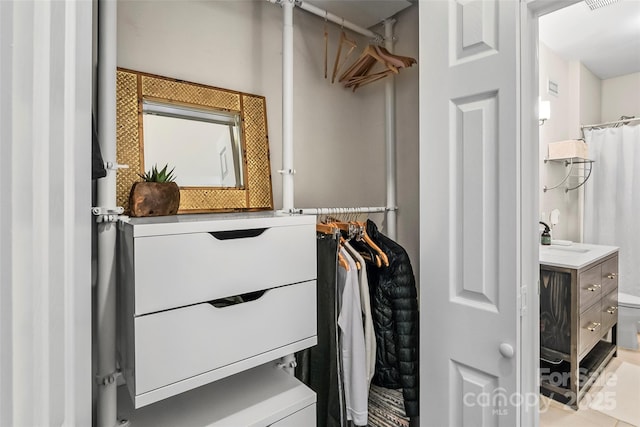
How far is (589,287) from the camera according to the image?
6.51 feet

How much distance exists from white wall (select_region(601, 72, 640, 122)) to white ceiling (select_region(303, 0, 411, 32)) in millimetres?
2881

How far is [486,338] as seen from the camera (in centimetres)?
108

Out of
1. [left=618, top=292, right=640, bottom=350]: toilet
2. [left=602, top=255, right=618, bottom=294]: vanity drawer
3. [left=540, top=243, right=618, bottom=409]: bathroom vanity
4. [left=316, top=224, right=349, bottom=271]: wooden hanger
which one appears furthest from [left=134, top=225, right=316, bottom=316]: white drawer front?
[left=618, top=292, right=640, bottom=350]: toilet

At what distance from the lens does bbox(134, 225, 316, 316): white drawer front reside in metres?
0.82

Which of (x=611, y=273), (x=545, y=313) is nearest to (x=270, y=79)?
(x=545, y=313)

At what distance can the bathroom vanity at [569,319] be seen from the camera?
6.12 ft

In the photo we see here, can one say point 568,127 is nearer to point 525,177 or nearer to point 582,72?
point 582,72

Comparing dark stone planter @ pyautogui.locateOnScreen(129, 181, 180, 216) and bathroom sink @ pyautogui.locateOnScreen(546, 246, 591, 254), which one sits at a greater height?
dark stone planter @ pyautogui.locateOnScreen(129, 181, 180, 216)

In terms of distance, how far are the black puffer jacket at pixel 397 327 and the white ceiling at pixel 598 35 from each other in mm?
1971

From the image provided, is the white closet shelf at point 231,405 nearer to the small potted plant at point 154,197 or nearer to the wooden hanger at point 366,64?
the small potted plant at point 154,197

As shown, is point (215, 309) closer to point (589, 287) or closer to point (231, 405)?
point (231, 405)

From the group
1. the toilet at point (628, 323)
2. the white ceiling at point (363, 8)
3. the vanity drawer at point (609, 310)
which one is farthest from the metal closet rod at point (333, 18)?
the toilet at point (628, 323)

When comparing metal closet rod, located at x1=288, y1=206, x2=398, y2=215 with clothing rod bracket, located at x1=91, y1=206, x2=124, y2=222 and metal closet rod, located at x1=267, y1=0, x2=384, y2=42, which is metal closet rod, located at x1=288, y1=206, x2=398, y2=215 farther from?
metal closet rod, located at x1=267, y1=0, x2=384, y2=42

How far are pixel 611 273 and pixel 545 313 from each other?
848 millimetres
